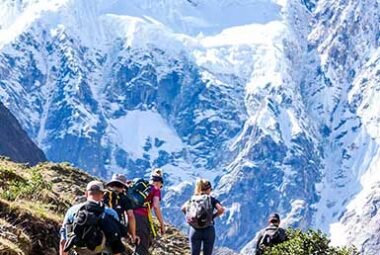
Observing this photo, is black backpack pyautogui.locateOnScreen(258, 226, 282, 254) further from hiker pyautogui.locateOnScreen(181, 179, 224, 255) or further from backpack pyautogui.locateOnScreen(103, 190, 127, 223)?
backpack pyautogui.locateOnScreen(103, 190, 127, 223)

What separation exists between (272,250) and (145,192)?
334 cm

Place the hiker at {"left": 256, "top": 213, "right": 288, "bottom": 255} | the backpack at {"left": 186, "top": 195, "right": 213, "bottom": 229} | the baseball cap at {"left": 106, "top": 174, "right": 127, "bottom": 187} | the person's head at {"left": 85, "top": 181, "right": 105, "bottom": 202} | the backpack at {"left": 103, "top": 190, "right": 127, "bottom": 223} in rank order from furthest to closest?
the hiker at {"left": 256, "top": 213, "right": 288, "bottom": 255}
the backpack at {"left": 186, "top": 195, "right": 213, "bottom": 229}
the baseball cap at {"left": 106, "top": 174, "right": 127, "bottom": 187}
the backpack at {"left": 103, "top": 190, "right": 127, "bottom": 223}
the person's head at {"left": 85, "top": 181, "right": 105, "bottom": 202}

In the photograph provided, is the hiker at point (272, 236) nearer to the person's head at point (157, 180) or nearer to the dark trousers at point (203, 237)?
the dark trousers at point (203, 237)

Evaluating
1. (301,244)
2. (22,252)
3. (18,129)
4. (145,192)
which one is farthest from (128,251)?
(18,129)

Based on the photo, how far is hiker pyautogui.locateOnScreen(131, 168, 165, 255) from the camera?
67.8 feet

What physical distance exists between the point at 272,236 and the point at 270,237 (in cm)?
7

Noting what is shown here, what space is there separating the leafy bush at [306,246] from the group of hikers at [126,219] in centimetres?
47

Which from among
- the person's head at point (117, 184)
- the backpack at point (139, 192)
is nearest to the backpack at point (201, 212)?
the backpack at point (139, 192)

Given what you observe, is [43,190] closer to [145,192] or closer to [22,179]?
[22,179]

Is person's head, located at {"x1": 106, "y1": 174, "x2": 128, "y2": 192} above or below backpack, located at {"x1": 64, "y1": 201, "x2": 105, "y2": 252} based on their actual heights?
above

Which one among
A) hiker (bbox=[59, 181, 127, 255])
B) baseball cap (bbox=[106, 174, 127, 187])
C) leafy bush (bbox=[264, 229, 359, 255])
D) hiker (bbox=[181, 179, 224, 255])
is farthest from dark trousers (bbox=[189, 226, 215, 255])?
hiker (bbox=[59, 181, 127, 255])

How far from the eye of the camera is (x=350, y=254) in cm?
2472

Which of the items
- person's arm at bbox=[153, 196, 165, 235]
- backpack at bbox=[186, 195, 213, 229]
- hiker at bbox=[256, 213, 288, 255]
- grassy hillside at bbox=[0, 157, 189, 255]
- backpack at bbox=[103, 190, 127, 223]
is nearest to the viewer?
grassy hillside at bbox=[0, 157, 189, 255]

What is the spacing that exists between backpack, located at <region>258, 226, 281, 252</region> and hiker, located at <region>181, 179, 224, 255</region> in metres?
2.55
